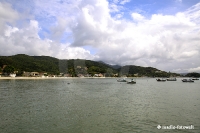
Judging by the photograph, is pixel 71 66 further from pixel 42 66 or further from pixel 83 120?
pixel 83 120

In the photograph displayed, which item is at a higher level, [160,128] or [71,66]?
[71,66]

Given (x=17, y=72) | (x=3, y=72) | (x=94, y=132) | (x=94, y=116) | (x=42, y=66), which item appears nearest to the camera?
(x=94, y=132)

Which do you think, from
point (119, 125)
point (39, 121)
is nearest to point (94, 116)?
point (119, 125)

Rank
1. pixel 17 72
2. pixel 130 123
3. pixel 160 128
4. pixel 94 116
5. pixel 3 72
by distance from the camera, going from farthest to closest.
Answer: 1. pixel 17 72
2. pixel 3 72
3. pixel 94 116
4. pixel 130 123
5. pixel 160 128

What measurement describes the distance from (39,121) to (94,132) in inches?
232

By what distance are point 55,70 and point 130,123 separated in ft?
561

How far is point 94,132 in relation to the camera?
1393cm

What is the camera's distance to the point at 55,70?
180 m

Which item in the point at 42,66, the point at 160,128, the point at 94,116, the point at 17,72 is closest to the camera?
the point at 160,128

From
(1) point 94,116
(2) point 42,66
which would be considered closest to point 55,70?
(2) point 42,66

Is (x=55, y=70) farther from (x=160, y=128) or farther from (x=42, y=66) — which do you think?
(x=160, y=128)

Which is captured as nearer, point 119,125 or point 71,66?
point 119,125

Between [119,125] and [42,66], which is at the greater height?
[42,66]

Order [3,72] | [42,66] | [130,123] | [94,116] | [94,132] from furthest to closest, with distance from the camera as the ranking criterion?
[42,66] < [3,72] < [94,116] < [130,123] < [94,132]
